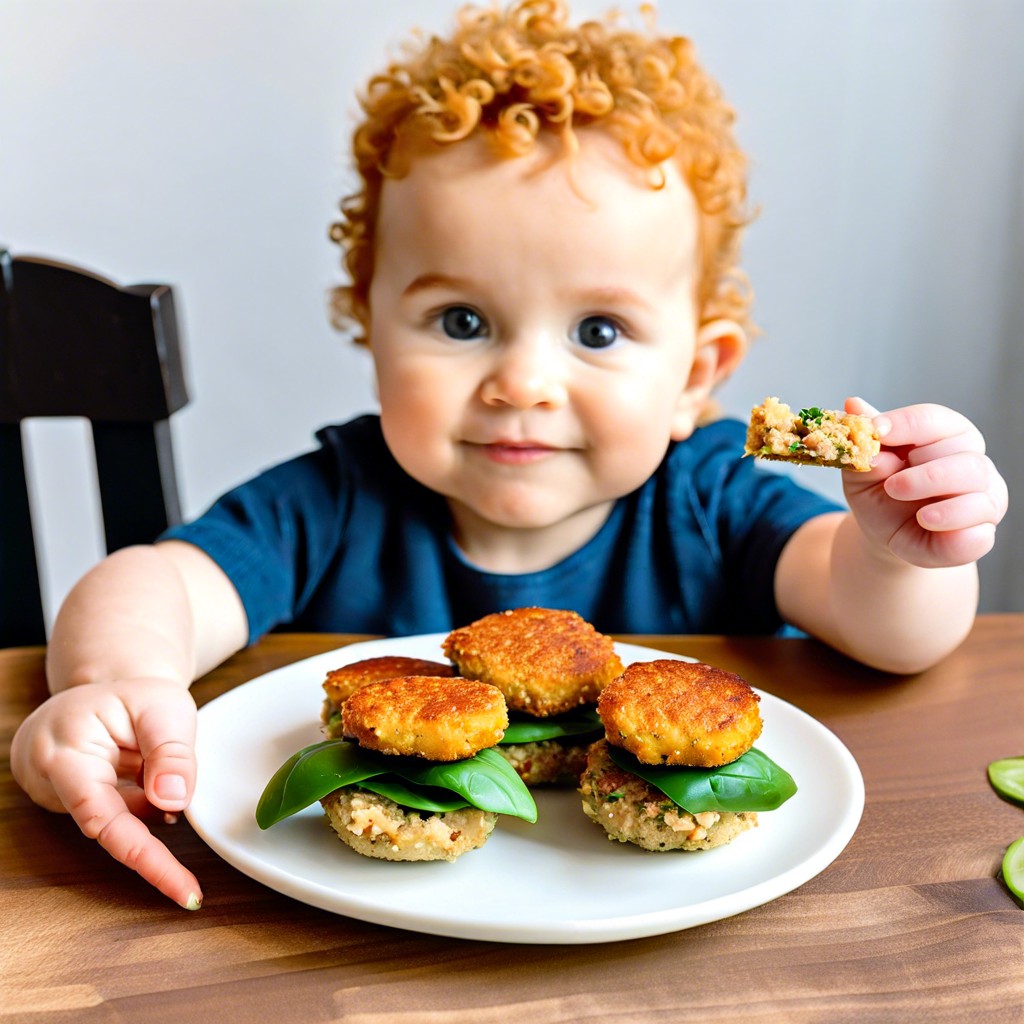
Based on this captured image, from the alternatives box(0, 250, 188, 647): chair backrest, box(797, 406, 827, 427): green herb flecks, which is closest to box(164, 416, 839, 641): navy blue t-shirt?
box(0, 250, 188, 647): chair backrest

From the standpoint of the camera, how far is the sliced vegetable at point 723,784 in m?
0.71

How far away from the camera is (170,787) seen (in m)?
0.76

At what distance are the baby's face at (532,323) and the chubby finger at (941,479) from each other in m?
0.39

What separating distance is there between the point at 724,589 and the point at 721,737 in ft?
2.27

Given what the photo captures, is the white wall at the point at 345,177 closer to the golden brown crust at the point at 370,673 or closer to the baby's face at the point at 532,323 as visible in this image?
the baby's face at the point at 532,323

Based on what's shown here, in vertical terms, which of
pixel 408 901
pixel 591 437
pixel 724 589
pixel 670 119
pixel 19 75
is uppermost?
pixel 19 75

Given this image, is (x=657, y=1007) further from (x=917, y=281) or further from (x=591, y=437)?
(x=917, y=281)

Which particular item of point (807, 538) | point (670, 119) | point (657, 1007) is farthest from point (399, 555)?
point (657, 1007)

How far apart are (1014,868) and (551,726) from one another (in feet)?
1.05

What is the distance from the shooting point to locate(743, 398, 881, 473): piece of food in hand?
83 centimetres

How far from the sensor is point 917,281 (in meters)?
2.26

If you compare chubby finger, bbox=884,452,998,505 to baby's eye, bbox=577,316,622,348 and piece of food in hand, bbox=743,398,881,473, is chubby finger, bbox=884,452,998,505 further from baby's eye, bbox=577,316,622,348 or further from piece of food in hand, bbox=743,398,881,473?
baby's eye, bbox=577,316,622,348

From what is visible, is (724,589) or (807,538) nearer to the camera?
(807,538)

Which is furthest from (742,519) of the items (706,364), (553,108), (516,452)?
(553,108)
